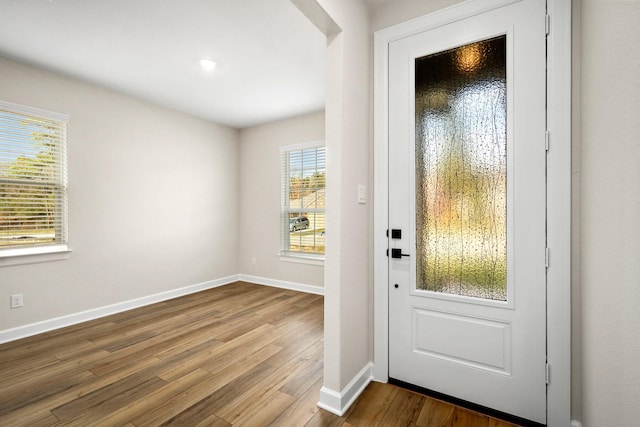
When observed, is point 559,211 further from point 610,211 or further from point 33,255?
point 33,255

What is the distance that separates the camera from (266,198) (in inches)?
191

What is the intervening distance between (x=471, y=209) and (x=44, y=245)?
408 cm

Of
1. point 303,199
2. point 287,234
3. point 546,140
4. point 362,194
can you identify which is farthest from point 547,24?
point 287,234

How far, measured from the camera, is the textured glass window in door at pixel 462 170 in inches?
65.4

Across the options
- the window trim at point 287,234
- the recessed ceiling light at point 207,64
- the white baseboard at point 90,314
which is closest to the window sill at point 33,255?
the white baseboard at point 90,314

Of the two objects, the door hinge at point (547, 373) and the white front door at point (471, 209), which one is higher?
the white front door at point (471, 209)

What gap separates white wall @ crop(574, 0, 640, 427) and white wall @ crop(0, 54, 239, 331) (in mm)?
4321

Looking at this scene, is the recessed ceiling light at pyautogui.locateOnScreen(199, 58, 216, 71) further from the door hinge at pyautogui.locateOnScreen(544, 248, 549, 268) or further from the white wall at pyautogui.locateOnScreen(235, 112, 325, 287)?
the door hinge at pyautogui.locateOnScreen(544, 248, 549, 268)

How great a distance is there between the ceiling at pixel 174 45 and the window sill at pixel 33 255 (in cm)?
187

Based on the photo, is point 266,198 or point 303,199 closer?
point 303,199

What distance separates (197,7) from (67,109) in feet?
7.07

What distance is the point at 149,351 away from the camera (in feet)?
8.32

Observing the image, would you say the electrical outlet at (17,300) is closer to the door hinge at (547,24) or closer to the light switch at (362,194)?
the light switch at (362,194)

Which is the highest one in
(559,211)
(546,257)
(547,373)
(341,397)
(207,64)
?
(207,64)
